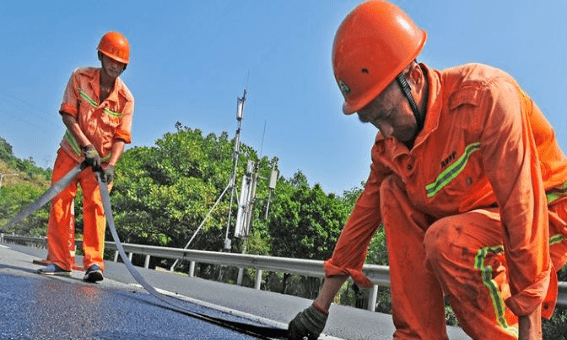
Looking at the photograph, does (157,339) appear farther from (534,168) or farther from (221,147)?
(221,147)

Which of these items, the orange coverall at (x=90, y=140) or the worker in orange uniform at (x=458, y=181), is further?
the orange coverall at (x=90, y=140)

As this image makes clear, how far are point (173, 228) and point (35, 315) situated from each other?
1705 inches

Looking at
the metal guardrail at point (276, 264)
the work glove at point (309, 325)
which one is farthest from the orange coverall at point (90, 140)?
the metal guardrail at point (276, 264)

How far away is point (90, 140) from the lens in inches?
234

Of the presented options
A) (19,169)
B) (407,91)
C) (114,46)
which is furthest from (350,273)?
(19,169)

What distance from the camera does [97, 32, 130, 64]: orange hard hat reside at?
5.73 m

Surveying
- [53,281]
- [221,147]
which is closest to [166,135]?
[221,147]

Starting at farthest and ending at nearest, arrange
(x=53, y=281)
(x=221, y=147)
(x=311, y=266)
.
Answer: (x=221, y=147) → (x=311, y=266) → (x=53, y=281)

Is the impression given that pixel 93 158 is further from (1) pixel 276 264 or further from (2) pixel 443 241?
(1) pixel 276 264

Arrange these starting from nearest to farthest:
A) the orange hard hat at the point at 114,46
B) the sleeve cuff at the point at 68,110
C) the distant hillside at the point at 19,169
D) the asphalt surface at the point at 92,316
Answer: the asphalt surface at the point at 92,316 < the orange hard hat at the point at 114,46 < the sleeve cuff at the point at 68,110 < the distant hillside at the point at 19,169

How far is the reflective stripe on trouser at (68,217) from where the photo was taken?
5.89 meters

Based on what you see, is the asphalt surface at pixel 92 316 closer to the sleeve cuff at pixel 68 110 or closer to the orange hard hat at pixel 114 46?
the sleeve cuff at pixel 68 110

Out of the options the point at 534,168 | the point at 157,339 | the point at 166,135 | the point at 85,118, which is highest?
the point at 166,135

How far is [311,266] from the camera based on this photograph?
31.4 ft
